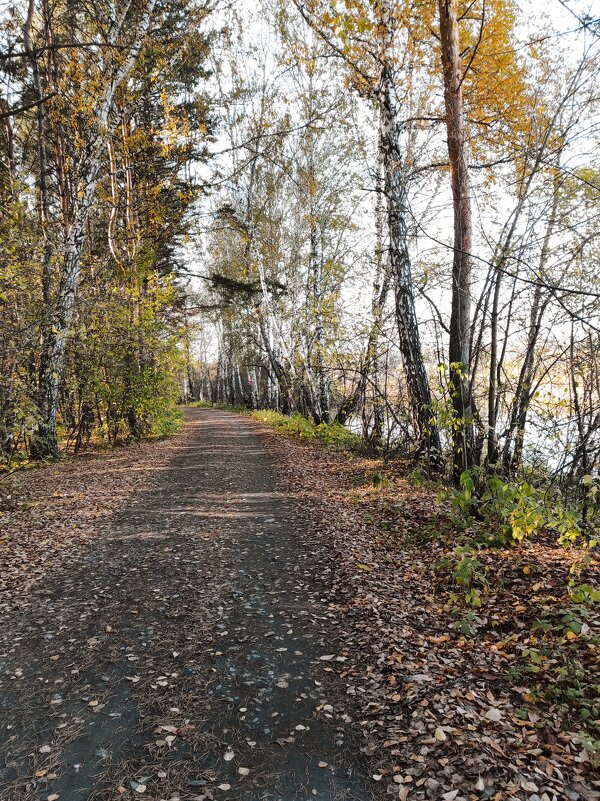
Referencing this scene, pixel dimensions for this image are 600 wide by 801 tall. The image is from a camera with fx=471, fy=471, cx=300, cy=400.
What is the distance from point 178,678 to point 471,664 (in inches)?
88.2

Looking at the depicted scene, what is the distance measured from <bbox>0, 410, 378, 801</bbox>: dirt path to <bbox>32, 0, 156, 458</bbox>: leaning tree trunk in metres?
5.89

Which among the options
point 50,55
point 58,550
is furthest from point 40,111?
point 58,550

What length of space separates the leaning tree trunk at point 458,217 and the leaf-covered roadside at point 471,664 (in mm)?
1569

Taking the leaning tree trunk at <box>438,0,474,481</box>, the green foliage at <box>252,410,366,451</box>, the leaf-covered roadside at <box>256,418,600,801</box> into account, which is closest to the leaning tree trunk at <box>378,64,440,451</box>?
the leaning tree trunk at <box>438,0,474,481</box>

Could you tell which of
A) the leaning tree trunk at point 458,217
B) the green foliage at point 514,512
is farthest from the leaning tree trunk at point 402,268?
the green foliage at point 514,512

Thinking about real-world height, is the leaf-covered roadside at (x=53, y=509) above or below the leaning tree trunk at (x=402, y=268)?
below

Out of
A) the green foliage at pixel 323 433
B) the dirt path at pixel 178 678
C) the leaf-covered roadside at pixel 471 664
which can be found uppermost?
the green foliage at pixel 323 433

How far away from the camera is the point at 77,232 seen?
10.8 m

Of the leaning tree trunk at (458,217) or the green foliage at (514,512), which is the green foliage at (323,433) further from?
the green foliage at (514,512)

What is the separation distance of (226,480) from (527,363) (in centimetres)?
629

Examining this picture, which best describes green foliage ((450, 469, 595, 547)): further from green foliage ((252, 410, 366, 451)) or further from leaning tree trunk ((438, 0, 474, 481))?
green foliage ((252, 410, 366, 451))

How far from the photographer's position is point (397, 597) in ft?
15.4

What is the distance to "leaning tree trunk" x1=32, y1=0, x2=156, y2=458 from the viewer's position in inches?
402

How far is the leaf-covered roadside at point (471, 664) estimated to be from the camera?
2664 millimetres
